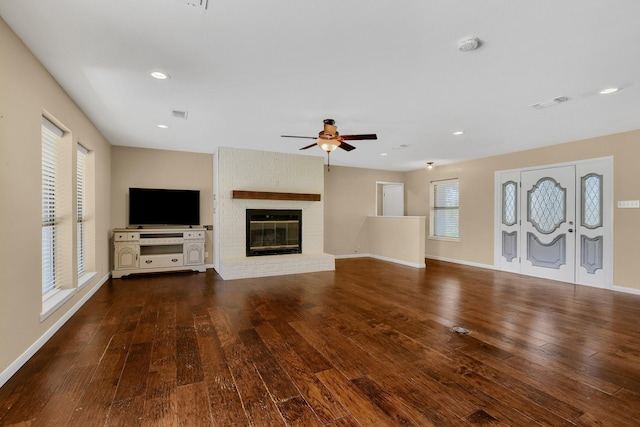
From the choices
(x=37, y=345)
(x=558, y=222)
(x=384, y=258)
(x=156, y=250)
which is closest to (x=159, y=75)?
(x=37, y=345)

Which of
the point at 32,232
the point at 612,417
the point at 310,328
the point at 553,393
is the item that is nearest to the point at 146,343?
the point at 32,232

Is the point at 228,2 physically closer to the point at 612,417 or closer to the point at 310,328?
the point at 310,328

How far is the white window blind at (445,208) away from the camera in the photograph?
7.54 meters

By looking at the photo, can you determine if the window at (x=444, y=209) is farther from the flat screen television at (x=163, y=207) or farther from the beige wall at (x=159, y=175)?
the flat screen television at (x=163, y=207)

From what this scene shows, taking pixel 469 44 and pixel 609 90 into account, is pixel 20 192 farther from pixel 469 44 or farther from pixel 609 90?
pixel 609 90

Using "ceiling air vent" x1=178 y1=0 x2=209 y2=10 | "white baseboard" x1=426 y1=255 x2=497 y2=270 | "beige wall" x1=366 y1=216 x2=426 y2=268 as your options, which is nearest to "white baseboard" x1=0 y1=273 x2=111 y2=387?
"ceiling air vent" x1=178 y1=0 x2=209 y2=10

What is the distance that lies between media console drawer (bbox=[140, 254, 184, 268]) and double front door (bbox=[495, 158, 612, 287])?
21.8ft

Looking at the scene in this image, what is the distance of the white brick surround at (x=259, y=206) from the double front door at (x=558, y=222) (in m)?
3.79

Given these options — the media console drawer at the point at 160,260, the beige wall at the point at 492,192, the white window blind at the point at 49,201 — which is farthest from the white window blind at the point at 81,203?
the beige wall at the point at 492,192

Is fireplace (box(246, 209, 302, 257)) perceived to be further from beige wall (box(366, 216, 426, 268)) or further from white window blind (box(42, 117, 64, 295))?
white window blind (box(42, 117, 64, 295))

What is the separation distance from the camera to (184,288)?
4777 millimetres

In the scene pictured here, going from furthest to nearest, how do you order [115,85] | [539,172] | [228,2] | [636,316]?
1. [539,172]
2. [636,316]
3. [115,85]
4. [228,2]

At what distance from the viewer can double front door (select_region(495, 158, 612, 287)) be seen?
4.91m

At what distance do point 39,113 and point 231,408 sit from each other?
2.96 m
